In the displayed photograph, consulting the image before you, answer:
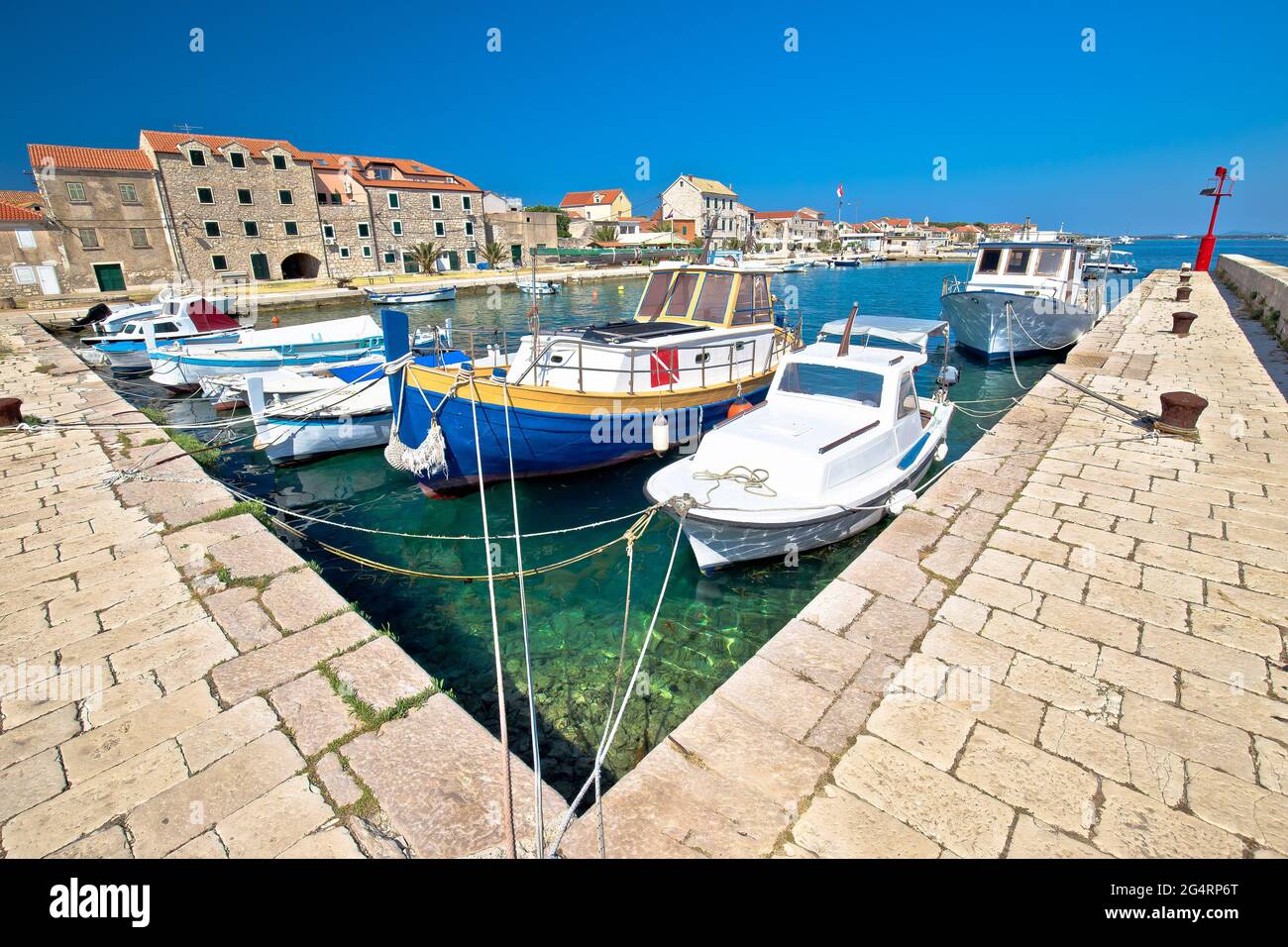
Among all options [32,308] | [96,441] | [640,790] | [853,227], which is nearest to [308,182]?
[32,308]

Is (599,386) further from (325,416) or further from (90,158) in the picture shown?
(90,158)

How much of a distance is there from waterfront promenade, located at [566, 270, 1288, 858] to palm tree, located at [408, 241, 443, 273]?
47.6m

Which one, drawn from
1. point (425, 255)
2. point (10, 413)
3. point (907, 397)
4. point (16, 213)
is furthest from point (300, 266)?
point (907, 397)

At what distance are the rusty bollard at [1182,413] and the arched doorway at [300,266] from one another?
4921cm

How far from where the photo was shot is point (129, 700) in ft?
12.9

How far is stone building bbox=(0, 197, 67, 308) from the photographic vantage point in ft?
102

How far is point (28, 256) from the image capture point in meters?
31.9

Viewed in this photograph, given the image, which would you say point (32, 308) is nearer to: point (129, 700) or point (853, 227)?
point (129, 700)

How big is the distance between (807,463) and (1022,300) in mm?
14769

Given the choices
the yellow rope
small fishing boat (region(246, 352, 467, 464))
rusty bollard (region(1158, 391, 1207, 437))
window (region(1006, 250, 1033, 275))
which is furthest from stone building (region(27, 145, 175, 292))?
rusty bollard (region(1158, 391, 1207, 437))

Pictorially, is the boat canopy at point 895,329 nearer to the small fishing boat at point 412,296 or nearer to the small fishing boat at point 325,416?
the small fishing boat at point 325,416

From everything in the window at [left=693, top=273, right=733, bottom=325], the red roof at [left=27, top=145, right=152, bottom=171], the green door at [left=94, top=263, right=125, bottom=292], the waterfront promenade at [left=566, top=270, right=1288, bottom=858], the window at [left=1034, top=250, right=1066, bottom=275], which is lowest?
the waterfront promenade at [left=566, top=270, right=1288, bottom=858]

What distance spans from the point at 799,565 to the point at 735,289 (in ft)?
20.1

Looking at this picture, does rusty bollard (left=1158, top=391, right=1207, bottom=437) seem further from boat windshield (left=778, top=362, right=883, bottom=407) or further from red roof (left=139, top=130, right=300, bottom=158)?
red roof (left=139, top=130, right=300, bottom=158)
